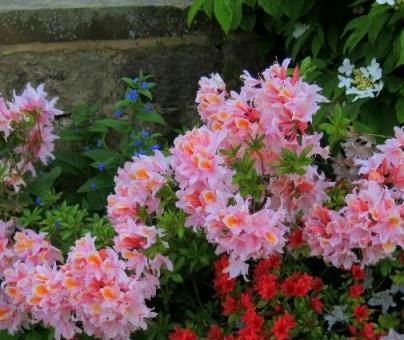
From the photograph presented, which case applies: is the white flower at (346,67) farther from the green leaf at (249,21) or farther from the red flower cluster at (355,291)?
the red flower cluster at (355,291)

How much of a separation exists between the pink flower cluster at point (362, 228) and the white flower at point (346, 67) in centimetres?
79

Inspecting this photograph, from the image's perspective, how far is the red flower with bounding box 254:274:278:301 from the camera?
6.50ft

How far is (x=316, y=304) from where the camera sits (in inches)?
80.6

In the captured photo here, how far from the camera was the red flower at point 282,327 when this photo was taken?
1.93 m

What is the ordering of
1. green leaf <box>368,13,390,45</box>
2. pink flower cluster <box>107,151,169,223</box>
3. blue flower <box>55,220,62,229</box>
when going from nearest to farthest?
1. pink flower cluster <box>107,151,169,223</box>
2. blue flower <box>55,220,62,229</box>
3. green leaf <box>368,13,390,45</box>

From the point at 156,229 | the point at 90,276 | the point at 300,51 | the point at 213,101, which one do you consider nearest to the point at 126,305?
the point at 90,276

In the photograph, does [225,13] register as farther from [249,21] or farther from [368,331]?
[368,331]

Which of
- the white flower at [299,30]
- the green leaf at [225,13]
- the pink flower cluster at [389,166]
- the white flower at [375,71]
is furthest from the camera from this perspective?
the white flower at [299,30]

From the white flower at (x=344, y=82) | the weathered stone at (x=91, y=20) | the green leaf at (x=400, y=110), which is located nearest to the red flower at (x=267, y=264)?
the green leaf at (x=400, y=110)

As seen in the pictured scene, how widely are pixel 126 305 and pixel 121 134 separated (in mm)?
1315

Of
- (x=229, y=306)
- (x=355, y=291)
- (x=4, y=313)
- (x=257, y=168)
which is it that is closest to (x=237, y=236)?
(x=257, y=168)

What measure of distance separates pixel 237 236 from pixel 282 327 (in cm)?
32

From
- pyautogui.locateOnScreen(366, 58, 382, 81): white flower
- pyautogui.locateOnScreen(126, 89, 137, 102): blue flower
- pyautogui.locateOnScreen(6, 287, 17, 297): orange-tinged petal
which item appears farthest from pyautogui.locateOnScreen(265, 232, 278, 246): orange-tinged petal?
pyautogui.locateOnScreen(126, 89, 137, 102): blue flower

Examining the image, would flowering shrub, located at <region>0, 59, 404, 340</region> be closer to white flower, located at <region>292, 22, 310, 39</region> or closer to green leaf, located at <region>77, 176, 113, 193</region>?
green leaf, located at <region>77, 176, 113, 193</region>
